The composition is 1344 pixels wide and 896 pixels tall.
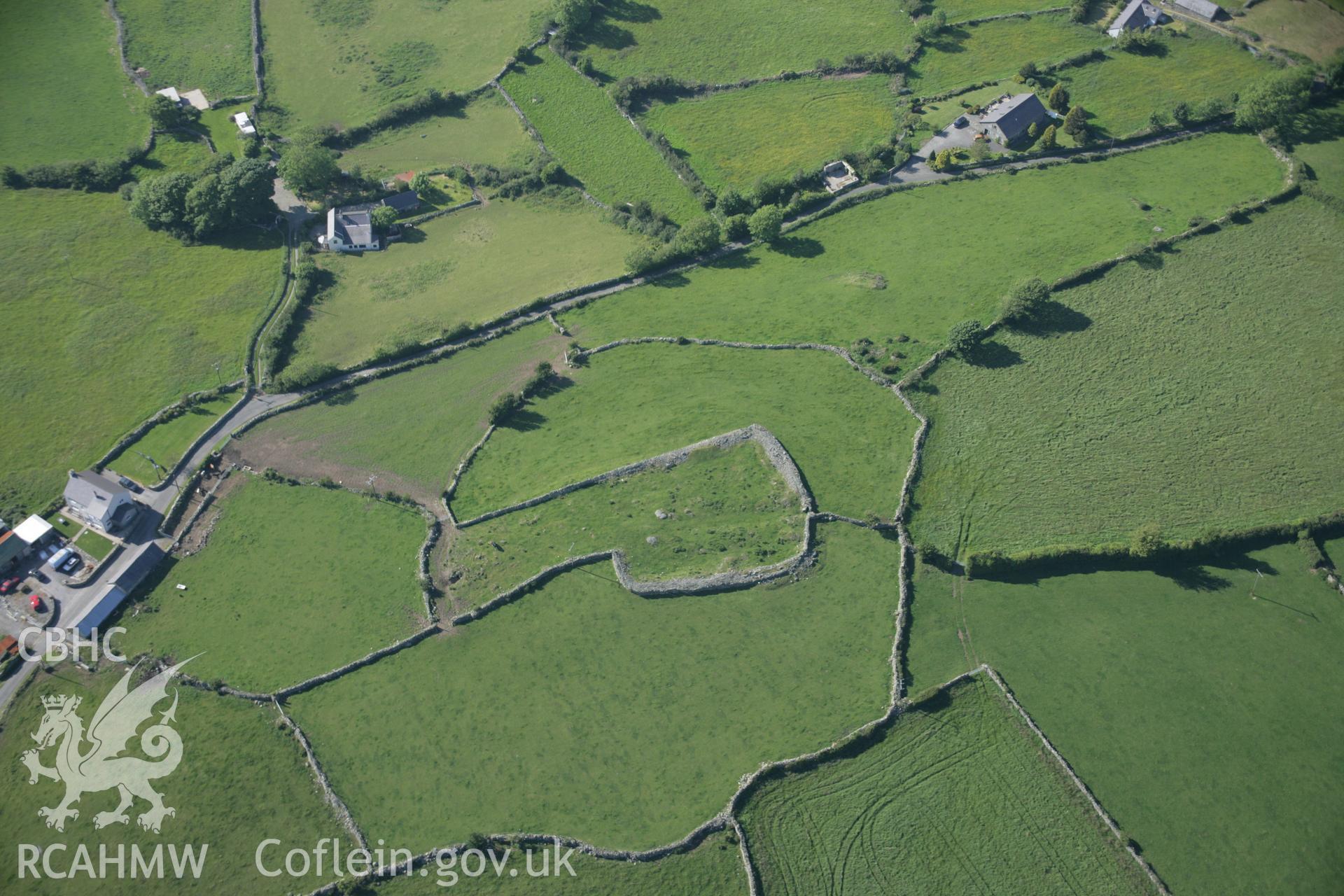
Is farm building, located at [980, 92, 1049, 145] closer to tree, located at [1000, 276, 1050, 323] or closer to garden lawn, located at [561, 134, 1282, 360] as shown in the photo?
garden lawn, located at [561, 134, 1282, 360]

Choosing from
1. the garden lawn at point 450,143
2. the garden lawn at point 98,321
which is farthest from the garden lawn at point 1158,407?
the garden lawn at point 98,321

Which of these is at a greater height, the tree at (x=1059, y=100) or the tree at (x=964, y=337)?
the tree at (x=1059, y=100)

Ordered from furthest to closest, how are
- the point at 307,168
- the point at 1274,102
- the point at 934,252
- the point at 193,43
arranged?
the point at 193,43 → the point at 307,168 → the point at 1274,102 → the point at 934,252

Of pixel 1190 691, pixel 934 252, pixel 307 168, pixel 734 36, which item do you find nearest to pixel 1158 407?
pixel 1190 691

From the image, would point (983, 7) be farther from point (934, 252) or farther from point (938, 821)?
point (938, 821)

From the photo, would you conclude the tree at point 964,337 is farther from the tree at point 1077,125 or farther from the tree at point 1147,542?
the tree at point 1077,125

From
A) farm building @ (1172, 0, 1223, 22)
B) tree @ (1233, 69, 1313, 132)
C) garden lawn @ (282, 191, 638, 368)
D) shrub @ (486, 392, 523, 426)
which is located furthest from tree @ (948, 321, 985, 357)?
farm building @ (1172, 0, 1223, 22)

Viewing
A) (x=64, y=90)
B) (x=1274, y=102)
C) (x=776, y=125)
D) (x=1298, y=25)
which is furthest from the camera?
(x=64, y=90)
